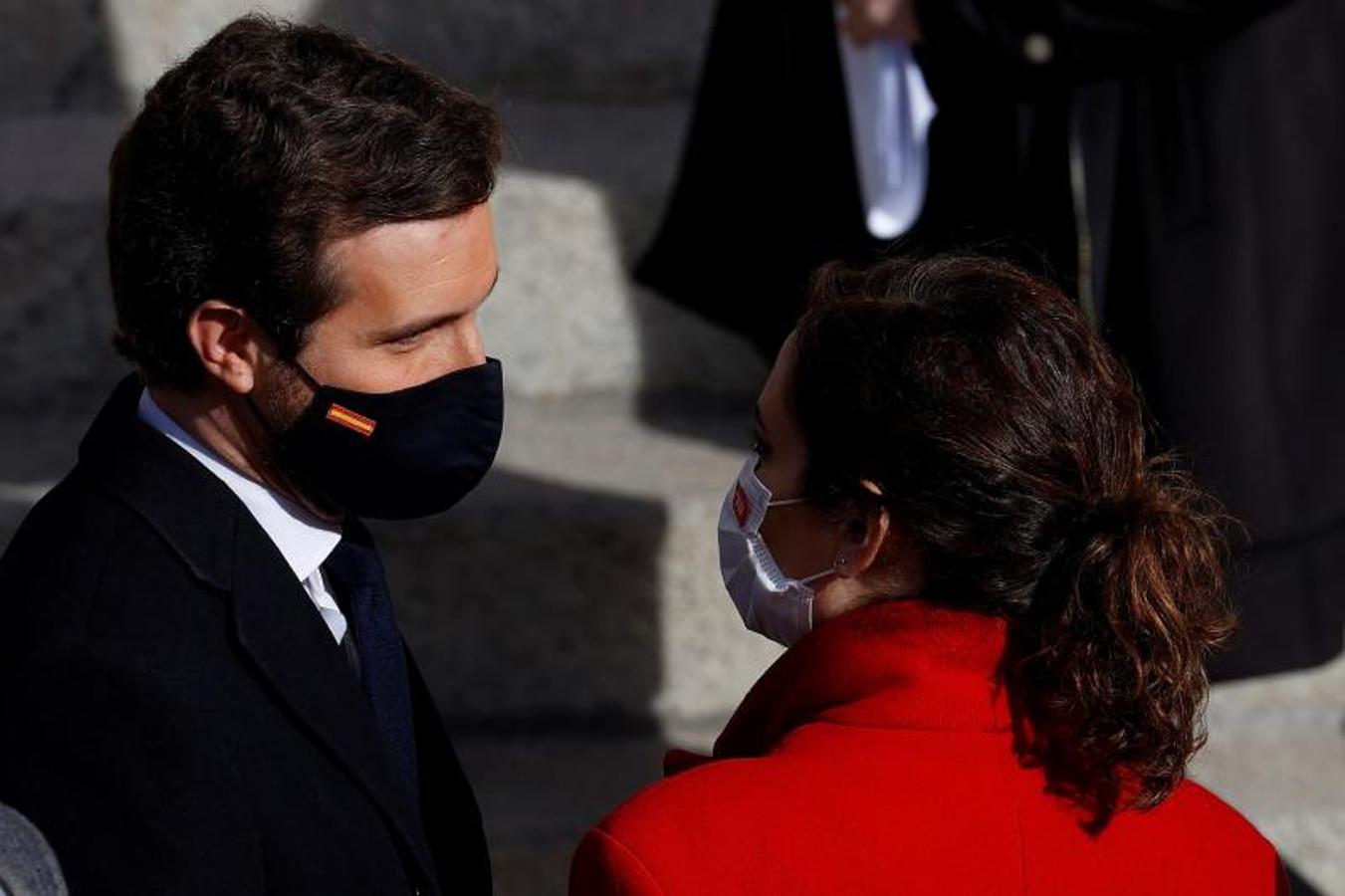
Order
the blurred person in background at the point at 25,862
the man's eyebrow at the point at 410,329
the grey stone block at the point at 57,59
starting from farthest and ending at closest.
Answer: the grey stone block at the point at 57,59, the man's eyebrow at the point at 410,329, the blurred person in background at the point at 25,862

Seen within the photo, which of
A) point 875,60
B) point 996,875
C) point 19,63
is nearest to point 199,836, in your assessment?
point 996,875

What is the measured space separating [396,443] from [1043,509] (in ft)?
2.00

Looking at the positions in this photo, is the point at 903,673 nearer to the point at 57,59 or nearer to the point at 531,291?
the point at 531,291

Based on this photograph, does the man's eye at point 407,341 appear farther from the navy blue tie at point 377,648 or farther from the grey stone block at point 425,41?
the grey stone block at point 425,41

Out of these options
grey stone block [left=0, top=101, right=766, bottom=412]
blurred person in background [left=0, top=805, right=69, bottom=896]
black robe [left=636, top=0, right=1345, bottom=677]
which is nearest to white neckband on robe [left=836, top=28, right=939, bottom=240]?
black robe [left=636, top=0, right=1345, bottom=677]

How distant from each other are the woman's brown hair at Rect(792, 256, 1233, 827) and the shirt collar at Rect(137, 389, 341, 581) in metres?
0.51

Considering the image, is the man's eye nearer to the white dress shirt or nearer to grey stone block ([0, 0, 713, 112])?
the white dress shirt

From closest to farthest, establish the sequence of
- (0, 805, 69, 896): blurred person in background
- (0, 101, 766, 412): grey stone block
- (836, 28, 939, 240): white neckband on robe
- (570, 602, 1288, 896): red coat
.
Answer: (0, 805, 69, 896): blurred person in background → (570, 602, 1288, 896): red coat → (836, 28, 939, 240): white neckband on robe → (0, 101, 766, 412): grey stone block

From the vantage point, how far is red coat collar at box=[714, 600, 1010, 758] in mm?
1567

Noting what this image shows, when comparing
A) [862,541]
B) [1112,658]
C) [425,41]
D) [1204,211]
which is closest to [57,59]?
[425,41]

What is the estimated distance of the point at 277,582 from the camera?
5.52 ft

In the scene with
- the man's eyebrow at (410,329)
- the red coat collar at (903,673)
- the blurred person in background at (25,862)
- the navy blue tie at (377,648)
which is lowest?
the navy blue tie at (377,648)

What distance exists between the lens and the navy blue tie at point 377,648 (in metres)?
1.83

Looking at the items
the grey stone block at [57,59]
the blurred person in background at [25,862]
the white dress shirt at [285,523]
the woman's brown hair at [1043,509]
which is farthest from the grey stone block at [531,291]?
the blurred person in background at [25,862]
